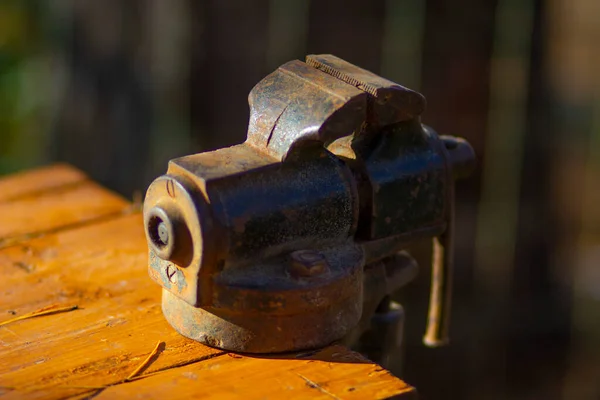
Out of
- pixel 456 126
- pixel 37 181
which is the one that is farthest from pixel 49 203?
pixel 456 126

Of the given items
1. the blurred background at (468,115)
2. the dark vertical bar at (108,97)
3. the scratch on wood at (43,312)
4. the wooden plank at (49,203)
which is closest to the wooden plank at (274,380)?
the scratch on wood at (43,312)

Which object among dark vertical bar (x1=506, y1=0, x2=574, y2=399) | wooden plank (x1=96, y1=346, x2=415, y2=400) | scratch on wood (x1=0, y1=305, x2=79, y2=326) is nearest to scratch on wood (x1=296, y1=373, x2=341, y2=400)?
wooden plank (x1=96, y1=346, x2=415, y2=400)

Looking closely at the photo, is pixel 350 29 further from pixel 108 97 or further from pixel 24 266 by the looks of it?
pixel 24 266

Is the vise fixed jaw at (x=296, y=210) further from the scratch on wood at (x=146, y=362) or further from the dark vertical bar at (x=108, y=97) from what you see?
the dark vertical bar at (x=108, y=97)

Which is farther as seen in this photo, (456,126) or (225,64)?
(225,64)

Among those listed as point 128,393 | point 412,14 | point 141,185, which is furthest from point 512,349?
point 128,393

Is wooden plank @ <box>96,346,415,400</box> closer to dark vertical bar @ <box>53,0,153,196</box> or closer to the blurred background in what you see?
the blurred background
